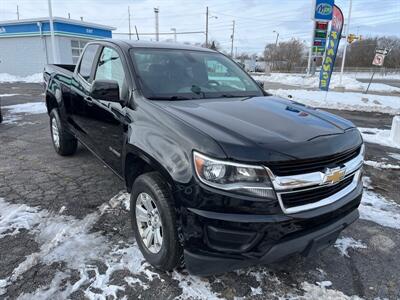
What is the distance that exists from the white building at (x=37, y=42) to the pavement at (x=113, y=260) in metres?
22.9

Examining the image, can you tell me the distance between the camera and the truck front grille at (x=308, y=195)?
215 centimetres

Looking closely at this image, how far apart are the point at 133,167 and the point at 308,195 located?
5.08 ft

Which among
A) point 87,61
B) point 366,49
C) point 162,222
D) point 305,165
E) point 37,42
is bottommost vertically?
point 162,222

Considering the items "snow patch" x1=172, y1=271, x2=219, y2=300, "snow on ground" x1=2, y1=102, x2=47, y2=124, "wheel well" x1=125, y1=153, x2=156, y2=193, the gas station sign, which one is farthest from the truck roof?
the gas station sign

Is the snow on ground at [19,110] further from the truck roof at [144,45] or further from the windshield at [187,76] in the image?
the windshield at [187,76]

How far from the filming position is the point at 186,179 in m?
2.16

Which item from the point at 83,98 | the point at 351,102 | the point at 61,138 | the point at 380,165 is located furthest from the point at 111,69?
the point at 351,102

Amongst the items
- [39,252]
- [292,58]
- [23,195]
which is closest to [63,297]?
[39,252]

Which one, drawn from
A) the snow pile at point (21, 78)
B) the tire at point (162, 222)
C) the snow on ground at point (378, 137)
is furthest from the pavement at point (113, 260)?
the snow pile at point (21, 78)

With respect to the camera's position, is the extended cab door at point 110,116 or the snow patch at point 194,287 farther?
the extended cab door at point 110,116

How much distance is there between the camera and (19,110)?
1051 centimetres

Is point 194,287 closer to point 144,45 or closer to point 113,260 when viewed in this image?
point 113,260

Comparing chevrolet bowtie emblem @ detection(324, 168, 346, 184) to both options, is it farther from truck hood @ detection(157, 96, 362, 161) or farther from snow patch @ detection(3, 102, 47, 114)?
snow patch @ detection(3, 102, 47, 114)

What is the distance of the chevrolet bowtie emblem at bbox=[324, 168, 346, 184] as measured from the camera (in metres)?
2.29
